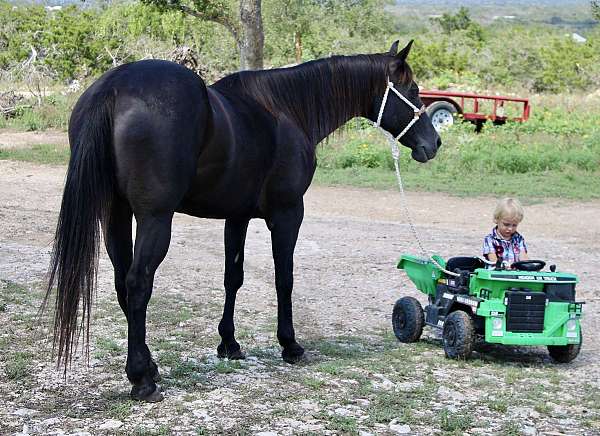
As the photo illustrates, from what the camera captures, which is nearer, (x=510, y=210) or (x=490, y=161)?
(x=510, y=210)

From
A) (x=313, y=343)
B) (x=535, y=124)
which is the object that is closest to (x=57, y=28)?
(x=535, y=124)

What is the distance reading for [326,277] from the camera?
858 centimetres

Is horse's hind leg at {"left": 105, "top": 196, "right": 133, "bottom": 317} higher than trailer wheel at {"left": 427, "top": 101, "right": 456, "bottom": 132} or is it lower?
lower

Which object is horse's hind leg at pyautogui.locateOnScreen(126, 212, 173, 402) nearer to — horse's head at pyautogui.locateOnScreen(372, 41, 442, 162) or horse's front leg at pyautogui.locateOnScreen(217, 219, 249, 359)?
horse's front leg at pyautogui.locateOnScreen(217, 219, 249, 359)

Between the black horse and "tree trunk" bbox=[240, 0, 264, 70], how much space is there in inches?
406

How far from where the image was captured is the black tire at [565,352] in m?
5.85

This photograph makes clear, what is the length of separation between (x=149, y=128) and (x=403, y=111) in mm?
2091

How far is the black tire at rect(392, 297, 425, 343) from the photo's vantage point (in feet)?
20.5

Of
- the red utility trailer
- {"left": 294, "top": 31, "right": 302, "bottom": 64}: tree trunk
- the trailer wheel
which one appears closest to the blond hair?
the red utility trailer

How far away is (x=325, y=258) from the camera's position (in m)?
9.41

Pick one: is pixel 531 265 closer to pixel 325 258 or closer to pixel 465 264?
pixel 465 264

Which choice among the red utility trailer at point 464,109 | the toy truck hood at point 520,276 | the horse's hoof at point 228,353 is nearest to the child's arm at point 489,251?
the toy truck hood at point 520,276

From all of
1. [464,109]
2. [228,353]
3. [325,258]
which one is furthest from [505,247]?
[464,109]

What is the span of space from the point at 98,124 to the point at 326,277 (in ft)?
14.4
